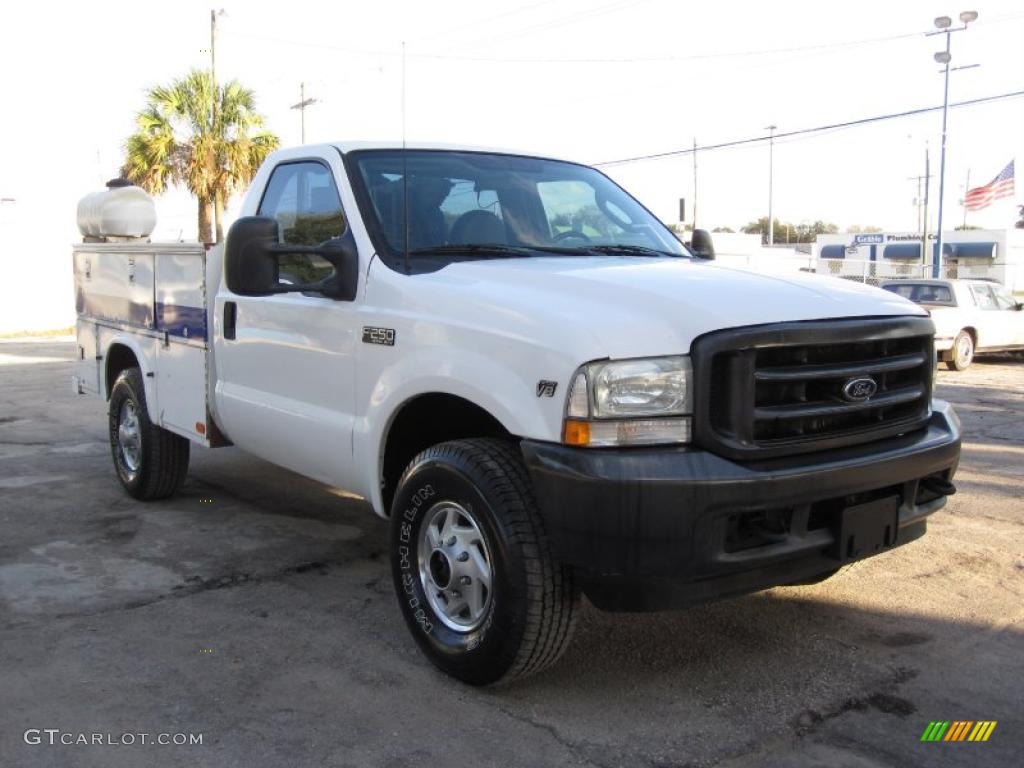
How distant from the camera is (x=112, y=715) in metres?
3.47

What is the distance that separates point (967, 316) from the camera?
622 inches

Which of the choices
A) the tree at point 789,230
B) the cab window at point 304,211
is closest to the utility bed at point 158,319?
the cab window at point 304,211

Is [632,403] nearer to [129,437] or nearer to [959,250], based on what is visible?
[129,437]

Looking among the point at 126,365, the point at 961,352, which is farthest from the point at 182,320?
the point at 961,352

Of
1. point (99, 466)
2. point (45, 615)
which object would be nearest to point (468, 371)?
point (45, 615)

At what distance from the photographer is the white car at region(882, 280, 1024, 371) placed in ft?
50.8

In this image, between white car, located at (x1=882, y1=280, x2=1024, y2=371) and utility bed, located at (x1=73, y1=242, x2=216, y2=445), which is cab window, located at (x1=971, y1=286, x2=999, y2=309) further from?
utility bed, located at (x1=73, y1=242, x2=216, y2=445)

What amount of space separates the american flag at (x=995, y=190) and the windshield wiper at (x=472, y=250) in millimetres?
42511

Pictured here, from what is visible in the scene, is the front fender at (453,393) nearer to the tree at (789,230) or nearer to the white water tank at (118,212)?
the white water tank at (118,212)

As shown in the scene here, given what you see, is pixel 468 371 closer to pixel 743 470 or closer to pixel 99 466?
pixel 743 470

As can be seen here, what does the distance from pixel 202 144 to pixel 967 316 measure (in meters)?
17.2

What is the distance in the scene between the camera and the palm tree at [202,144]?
75.6 ft

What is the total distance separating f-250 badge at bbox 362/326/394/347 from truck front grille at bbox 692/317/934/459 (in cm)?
134

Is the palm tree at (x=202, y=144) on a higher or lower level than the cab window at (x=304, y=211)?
higher
